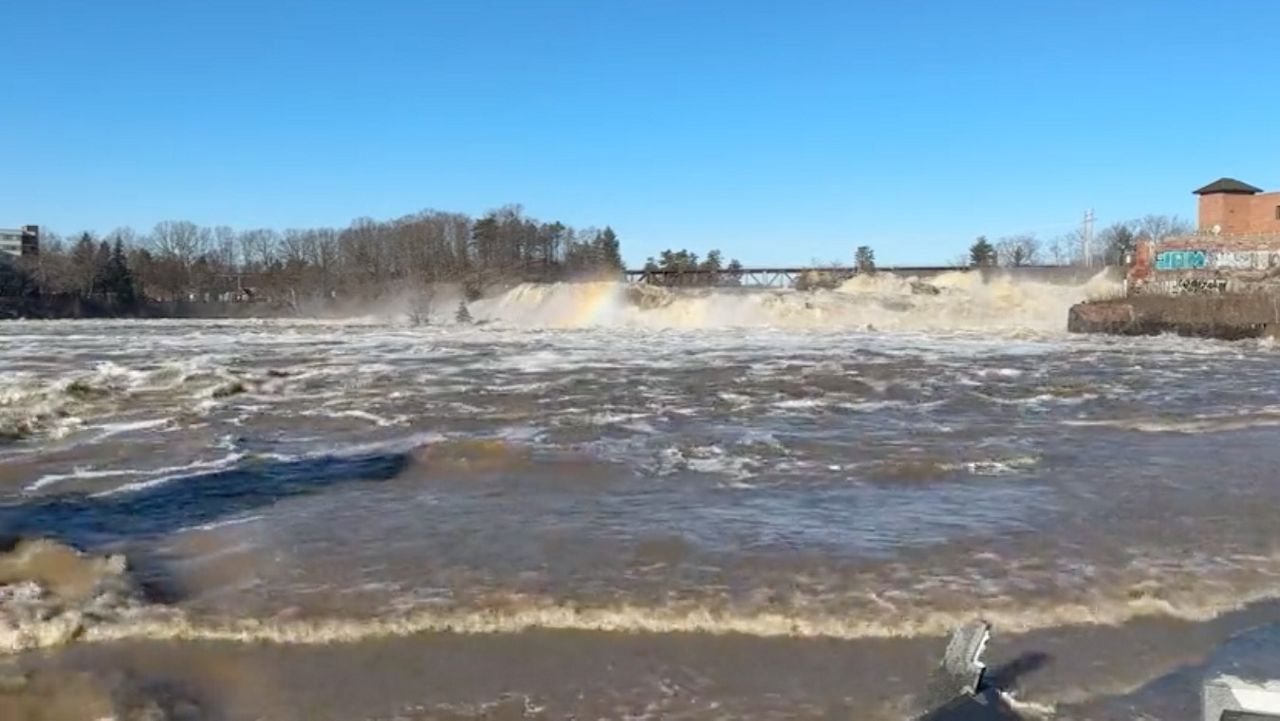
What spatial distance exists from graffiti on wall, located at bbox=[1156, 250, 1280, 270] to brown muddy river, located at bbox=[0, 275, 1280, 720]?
38882 mm

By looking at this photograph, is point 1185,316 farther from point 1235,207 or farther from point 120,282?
point 120,282

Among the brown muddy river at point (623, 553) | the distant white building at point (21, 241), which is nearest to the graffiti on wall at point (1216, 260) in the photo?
the brown muddy river at point (623, 553)

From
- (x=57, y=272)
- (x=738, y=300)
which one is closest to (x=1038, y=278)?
(x=738, y=300)

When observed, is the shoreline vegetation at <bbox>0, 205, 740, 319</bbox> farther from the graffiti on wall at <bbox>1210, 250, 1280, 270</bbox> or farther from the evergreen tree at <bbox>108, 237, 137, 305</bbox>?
the graffiti on wall at <bbox>1210, 250, 1280, 270</bbox>

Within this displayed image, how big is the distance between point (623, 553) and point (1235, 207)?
70.3 m

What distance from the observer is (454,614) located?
6652 millimetres

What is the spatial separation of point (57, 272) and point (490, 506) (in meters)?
117

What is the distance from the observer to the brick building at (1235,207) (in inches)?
2527

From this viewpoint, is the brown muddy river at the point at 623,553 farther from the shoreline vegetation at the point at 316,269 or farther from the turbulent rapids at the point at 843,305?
the shoreline vegetation at the point at 316,269

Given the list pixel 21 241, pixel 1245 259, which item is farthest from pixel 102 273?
pixel 1245 259

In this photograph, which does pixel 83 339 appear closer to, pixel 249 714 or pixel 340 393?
pixel 340 393

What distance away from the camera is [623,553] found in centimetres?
816

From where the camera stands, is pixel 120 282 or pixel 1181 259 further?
pixel 120 282

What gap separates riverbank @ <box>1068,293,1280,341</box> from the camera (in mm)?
45031
